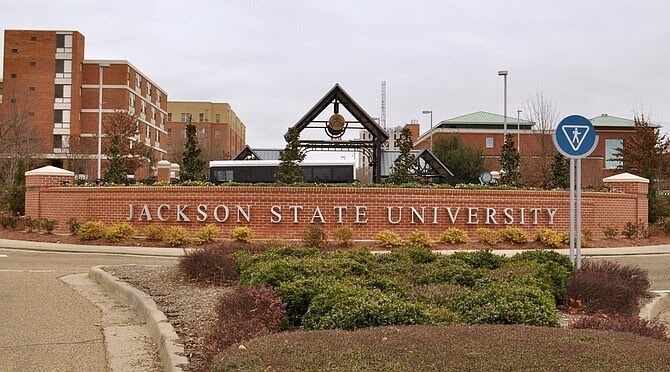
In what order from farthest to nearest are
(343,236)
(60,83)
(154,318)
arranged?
(60,83) < (343,236) < (154,318)

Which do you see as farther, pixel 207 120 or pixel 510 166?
pixel 207 120

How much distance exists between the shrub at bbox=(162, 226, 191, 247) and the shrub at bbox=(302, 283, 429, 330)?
16261 mm

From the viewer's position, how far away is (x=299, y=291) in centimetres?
789

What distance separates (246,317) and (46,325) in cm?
345

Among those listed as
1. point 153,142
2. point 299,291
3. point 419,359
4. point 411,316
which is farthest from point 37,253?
point 153,142

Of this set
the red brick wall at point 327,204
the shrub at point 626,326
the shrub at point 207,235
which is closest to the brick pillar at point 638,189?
the red brick wall at point 327,204

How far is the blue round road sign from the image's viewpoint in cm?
1130

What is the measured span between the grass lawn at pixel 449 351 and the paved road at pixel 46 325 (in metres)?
2.64

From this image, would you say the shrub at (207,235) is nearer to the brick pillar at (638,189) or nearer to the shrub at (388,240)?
the shrub at (388,240)

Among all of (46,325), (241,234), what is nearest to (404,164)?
(241,234)

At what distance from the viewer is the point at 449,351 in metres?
5.27

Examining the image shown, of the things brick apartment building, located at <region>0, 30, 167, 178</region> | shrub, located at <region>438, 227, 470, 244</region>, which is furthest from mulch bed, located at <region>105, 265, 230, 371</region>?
brick apartment building, located at <region>0, 30, 167, 178</region>

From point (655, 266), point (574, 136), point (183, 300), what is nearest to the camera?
point (183, 300)

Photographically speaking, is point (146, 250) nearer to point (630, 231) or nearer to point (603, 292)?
point (603, 292)
